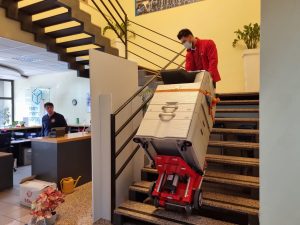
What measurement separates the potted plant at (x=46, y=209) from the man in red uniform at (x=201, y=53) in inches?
88.7

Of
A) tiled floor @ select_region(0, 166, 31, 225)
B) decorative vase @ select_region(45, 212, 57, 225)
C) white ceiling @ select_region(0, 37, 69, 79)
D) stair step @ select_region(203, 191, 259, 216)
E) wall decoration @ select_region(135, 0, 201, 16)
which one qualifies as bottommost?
tiled floor @ select_region(0, 166, 31, 225)

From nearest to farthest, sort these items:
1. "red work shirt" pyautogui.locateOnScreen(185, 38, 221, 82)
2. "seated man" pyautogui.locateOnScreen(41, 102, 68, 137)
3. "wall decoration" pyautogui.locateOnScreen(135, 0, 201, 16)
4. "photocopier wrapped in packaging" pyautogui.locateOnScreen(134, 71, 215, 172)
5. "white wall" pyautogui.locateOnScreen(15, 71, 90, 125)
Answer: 1. "photocopier wrapped in packaging" pyautogui.locateOnScreen(134, 71, 215, 172)
2. "red work shirt" pyautogui.locateOnScreen(185, 38, 221, 82)
3. "seated man" pyautogui.locateOnScreen(41, 102, 68, 137)
4. "wall decoration" pyautogui.locateOnScreen(135, 0, 201, 16)
5. "white wall" pyautogui.locateOnScreen(15, 71, 90, 125)

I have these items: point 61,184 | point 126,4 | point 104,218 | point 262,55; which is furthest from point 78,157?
point 126,4

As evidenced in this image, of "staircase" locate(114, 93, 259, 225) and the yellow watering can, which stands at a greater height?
"staircase" locate(114, 93, 259, 225)

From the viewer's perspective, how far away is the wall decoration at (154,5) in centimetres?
567

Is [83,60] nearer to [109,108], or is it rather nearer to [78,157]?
[78,157]

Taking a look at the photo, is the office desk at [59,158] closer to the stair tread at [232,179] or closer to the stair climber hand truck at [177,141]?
the stair climber hand truck at [177,141]

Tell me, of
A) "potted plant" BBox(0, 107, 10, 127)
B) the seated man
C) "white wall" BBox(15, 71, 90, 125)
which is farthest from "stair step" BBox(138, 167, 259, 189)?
"potted plant" BBox(0, 107, 10, 127)

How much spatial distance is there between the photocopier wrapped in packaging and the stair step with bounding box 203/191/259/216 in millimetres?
386

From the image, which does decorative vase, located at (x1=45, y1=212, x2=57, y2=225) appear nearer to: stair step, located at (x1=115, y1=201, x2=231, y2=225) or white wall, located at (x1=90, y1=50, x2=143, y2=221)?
white wall, located at (x1=90, y1=50, x2=143, y2=221)

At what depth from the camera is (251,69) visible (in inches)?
175

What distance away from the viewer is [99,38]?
4.24m

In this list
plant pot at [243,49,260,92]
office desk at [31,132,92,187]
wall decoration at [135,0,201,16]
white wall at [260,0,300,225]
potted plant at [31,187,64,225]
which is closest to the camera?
white wall at [260,0,300,225]

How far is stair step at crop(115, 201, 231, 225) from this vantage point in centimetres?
211
